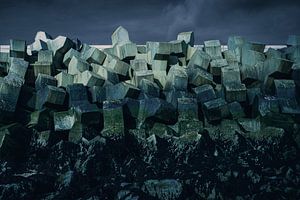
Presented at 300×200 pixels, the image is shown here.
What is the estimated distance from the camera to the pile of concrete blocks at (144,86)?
598 centimetres

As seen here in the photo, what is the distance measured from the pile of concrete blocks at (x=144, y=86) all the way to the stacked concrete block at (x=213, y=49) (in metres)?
0.02

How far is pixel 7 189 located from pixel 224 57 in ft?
15.9

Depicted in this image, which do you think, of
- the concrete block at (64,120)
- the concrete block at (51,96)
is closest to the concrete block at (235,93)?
the concrete block at (64,120)

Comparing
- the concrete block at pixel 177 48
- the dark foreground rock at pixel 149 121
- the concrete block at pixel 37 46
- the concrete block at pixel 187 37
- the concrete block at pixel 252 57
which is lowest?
the dark foreground rock at pixel 149 121

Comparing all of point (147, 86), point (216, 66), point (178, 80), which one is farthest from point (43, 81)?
point (216, 66)

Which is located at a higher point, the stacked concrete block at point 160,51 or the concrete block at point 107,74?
the stacked concrete block at point 160,51

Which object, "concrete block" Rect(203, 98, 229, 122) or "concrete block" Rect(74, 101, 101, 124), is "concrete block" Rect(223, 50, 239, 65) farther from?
"concrete block" Rect(74, 101, 101, 124)

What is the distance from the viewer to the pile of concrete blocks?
19.6 feet

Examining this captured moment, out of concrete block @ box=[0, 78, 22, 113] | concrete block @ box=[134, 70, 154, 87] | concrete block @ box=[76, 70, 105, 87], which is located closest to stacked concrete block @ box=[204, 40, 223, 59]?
concrete block @ box=[134, 70, 154, 87]

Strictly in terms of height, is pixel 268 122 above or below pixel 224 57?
below

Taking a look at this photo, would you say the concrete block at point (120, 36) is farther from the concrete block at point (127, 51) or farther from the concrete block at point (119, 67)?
the concrete block at point (119, 67)

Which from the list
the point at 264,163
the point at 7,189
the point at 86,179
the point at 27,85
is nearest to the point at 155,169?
the point at 86,179

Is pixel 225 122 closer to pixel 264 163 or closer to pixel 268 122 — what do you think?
pixel 268 122

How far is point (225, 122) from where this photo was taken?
605 centimetres
